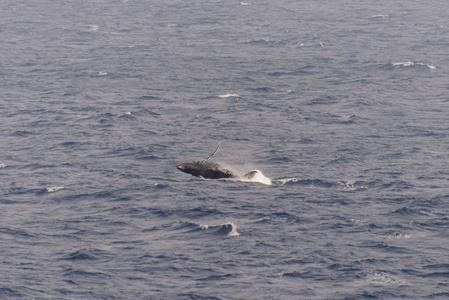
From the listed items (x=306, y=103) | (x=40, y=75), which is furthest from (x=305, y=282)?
(x=40, y=75)

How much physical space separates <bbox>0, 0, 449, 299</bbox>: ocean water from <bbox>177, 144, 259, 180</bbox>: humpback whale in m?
1.62

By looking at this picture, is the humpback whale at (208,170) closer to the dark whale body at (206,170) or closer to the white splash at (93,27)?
the dark whale body at (206,170)

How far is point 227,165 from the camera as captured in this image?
6612cm

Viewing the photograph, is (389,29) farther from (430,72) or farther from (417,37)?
(430,72)

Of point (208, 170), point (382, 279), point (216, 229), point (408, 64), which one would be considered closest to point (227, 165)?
point (208, 170)

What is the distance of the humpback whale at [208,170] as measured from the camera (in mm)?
57031

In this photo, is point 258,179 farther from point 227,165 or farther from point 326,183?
point 326,183

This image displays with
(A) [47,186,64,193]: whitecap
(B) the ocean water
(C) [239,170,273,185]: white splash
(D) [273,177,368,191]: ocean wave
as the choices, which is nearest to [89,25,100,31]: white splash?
(B) the ocean water

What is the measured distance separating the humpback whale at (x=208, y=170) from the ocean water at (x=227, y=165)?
1617 mm

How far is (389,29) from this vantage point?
134000 mm

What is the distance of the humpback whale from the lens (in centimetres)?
5703

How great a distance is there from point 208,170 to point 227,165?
7531mm

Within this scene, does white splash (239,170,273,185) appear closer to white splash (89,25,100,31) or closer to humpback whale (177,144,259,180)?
humpback whale (177,144,259,180)

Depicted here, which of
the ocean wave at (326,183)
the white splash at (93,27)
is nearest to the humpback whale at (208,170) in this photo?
the ocean wave at (326,183)
